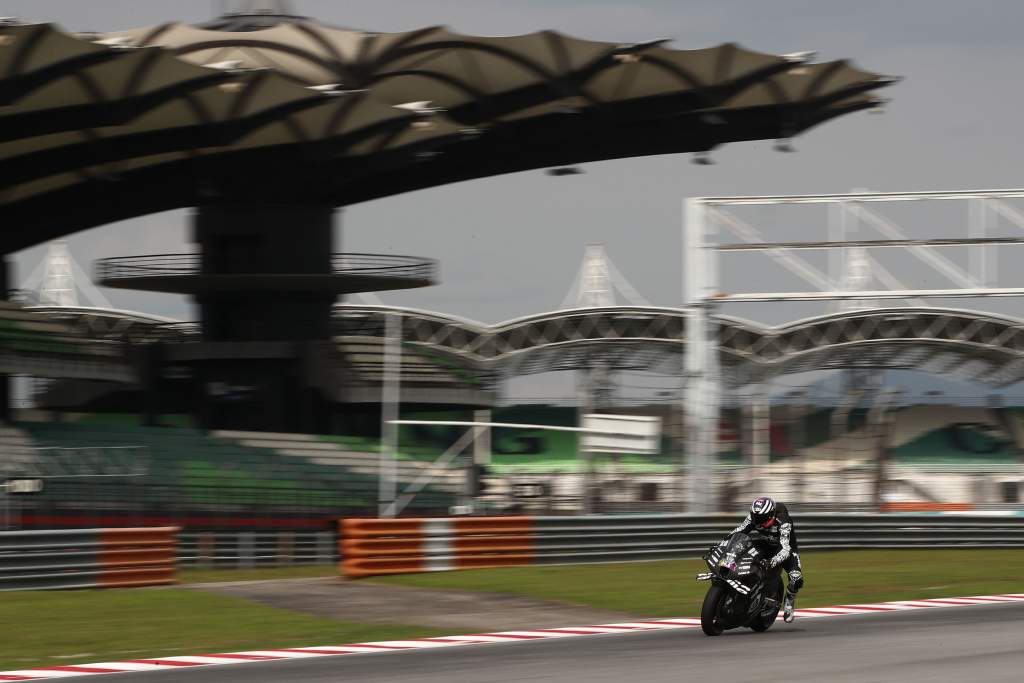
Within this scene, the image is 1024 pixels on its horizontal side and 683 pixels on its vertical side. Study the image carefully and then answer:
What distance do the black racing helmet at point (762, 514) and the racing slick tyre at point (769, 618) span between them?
1.69ft

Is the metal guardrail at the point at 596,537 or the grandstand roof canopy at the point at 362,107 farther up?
the grandstand roof canopy at the point at 362,107

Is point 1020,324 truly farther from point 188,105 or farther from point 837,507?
point 188,105

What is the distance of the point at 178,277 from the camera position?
39.6 m

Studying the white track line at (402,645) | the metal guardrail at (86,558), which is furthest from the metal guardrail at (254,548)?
the white track line at (402,645)

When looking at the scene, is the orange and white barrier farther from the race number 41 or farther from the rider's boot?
the race number 41

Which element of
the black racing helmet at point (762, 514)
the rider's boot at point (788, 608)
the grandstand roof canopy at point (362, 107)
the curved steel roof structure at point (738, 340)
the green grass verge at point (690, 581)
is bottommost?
the green grass verge at point (690, 581)

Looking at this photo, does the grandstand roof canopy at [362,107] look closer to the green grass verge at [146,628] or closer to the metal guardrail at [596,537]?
the metal guardrail at [596,537]

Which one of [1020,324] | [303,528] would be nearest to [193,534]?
[303,528]

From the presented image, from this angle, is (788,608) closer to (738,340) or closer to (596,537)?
(596,537)

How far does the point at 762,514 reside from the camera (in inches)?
484

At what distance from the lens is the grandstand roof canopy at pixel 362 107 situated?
3031 cm

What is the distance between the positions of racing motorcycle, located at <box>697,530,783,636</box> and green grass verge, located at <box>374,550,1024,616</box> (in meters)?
2.40

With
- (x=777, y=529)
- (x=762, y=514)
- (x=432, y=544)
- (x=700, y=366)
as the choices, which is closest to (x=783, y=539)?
(x=777, y=529)

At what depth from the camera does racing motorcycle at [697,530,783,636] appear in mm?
11789
